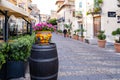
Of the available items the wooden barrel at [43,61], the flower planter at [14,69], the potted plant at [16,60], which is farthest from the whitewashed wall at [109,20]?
the wooden barrel at [43,61]

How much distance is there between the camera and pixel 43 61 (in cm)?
484

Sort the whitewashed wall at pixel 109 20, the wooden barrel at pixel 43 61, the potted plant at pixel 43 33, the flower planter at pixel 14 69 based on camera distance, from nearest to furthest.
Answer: the wooden barrel at pixel 43 61 → the potted plant at pixel 43 33 → the flower planter at pixel 14 69 → the whitewashed wall at pixel 109 20

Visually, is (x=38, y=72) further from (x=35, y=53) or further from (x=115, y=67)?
(x=115, y=67)

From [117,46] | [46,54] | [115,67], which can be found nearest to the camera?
[46,54]

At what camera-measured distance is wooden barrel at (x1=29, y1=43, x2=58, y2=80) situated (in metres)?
4.85

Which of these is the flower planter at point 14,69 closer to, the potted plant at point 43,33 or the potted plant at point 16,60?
the potted plant at point 16,60

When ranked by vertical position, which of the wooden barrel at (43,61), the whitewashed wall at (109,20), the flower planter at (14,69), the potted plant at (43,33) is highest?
the whitewashed wall at (109,20)

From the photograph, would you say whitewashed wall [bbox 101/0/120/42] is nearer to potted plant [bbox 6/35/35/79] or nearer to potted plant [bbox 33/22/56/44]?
potted plant [bbox 33/22/56/44]

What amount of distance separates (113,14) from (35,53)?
1252cm

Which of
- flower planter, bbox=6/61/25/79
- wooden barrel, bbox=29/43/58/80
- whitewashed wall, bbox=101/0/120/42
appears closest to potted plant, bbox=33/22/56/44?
wooden barrel, bbox=29/43/58/80

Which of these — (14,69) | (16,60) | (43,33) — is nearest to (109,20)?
(43,33)

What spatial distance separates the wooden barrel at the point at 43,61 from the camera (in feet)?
15.9

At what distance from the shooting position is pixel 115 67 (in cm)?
815

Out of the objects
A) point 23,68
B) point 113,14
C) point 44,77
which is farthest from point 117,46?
point 44,77
